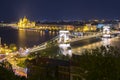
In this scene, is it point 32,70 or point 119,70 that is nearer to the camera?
point 119,70

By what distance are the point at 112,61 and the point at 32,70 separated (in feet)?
10.8

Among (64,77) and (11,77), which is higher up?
(11,77)

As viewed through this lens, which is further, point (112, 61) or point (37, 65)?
point (37, 65)

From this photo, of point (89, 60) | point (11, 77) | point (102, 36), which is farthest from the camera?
point (102, 36)

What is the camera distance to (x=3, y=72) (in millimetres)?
2303

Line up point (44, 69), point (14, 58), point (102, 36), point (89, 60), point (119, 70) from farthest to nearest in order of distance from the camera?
point (102, 36), point (14, 58), point (44, 69), point (89, 60), point (119, 70)

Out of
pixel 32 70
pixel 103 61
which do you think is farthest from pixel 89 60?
pixel 32 70

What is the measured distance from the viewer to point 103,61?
2.45 meters

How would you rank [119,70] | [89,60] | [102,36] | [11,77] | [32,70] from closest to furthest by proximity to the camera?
1. [11,77]
2. [119,70]
3. [89,60]
4. [32,70]
5. [102,36]

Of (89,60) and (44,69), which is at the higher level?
(89,60)

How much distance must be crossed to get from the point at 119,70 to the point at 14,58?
7.22 meters

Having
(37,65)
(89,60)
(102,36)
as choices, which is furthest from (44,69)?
(102,36)

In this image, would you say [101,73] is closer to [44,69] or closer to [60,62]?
[44,69]

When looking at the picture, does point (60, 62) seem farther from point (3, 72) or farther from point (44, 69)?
point (3, 72)
